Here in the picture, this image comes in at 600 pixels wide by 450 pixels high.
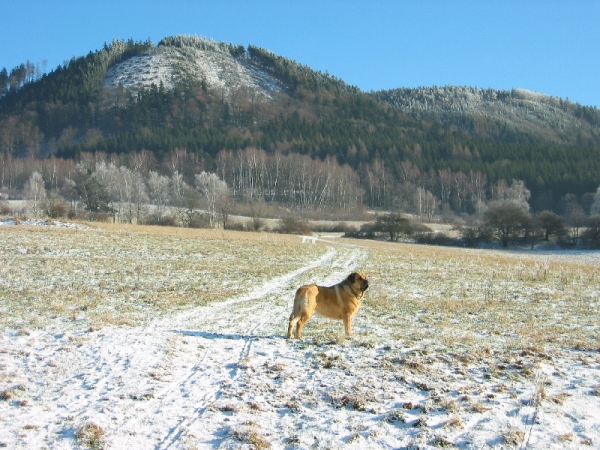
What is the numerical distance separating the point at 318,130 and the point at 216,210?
9594 centimetres

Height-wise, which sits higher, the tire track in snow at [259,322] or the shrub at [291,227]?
the shrub at [291,227]

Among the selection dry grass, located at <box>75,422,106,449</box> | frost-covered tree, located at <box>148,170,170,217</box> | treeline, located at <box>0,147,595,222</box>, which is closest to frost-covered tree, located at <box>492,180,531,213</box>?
treeline, located at <box>0,147,595,222</box>

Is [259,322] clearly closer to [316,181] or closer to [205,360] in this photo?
[205,360]

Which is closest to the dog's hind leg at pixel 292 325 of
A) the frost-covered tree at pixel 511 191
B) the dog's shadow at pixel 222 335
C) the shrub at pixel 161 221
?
the dog's shadow at pixel 222 335

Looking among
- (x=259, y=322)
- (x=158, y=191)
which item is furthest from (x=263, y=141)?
(x=259, y=322)

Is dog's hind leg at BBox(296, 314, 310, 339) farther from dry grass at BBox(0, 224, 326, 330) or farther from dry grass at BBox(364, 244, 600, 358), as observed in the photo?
dry grass at BBox(0, 224, 326, 330)

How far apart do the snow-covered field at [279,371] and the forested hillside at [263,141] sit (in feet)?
341

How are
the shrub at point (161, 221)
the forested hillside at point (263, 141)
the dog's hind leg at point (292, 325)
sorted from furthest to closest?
the forested hillside at point (263, 141)
the shrub at point (161, 221)
the dog's hind leg at point (292, 325)

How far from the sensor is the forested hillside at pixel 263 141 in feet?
416

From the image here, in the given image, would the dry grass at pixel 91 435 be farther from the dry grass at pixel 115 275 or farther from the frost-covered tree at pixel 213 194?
the frost-covered tree at pixel 213 194

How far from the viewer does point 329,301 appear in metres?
10.6

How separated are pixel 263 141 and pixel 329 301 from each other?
14284 cm

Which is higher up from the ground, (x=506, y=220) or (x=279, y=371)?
(x=506, y=220)

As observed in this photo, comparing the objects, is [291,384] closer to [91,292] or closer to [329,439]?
[329,439]
